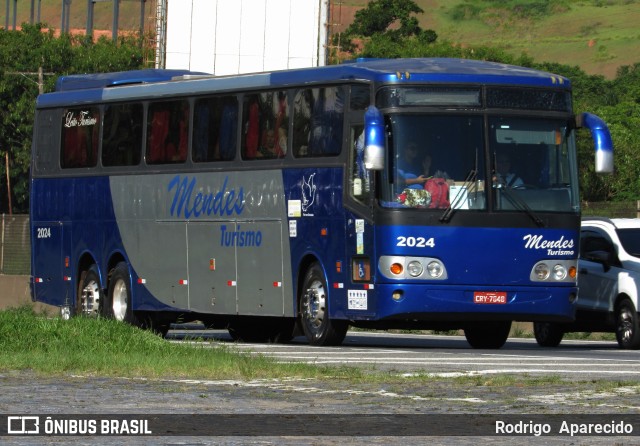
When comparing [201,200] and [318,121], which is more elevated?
[318,121]

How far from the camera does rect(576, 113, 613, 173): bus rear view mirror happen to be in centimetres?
2150

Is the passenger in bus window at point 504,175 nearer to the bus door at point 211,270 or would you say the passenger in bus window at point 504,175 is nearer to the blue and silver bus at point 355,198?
the blue and silver bus at point 355,198

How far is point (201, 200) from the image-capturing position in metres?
24.9

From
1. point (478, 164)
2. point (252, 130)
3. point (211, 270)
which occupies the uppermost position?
point (252, 130)

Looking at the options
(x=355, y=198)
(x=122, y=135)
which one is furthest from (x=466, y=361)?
(x=122, y=135)

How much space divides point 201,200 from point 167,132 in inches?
52.6

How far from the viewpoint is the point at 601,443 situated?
34.1 feet

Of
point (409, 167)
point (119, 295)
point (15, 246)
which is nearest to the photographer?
point (409, 167)

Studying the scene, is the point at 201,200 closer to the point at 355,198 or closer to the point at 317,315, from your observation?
the point at 317,315

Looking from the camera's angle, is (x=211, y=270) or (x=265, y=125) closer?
(x=265, y=125)

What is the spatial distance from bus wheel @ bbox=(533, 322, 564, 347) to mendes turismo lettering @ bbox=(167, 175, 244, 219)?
184 inches

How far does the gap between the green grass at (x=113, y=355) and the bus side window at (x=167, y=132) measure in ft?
17.1

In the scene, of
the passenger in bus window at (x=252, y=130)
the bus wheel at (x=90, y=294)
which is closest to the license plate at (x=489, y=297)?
the passenger in bus window at (x=252, y=130)

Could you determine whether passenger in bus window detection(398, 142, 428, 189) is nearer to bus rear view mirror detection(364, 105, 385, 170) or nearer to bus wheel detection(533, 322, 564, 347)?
bus rear view mirror detection(364, 105, 385, 170)
